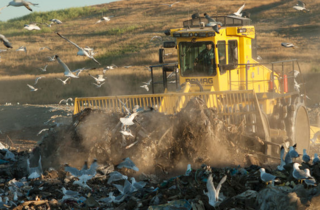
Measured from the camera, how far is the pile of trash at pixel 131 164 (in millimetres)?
7660

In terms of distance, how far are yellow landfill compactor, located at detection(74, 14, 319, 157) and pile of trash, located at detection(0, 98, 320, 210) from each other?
75cm

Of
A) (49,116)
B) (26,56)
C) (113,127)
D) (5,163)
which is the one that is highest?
(113,127)

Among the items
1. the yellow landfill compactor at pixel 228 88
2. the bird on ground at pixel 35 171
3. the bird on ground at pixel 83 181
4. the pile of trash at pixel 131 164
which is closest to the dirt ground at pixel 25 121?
the yellow landfill compactor at pixel 228 88

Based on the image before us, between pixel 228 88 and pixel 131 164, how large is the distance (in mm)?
4645

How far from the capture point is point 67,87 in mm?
35656

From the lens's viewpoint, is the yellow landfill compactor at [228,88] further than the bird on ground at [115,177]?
Yes

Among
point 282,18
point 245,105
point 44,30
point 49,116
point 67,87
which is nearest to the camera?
point 245,105

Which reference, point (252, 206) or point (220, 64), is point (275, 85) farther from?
point (252, 206)

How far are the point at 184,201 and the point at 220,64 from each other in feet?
19.2

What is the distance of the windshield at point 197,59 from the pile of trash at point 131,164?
2.45 meters

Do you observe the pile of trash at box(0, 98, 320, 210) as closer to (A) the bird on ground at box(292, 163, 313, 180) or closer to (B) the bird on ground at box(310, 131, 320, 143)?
(A) the bird on ground at box(292, 163, 313, 180)

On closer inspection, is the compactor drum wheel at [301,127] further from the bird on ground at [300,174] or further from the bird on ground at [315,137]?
the bird on ground at [300,174]

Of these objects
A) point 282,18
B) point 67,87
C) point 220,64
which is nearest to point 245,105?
point 220,64

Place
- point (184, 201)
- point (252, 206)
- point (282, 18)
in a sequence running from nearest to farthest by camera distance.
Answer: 1. point (252, 206)
2. point (184, 201)
3. point (282, 18)
